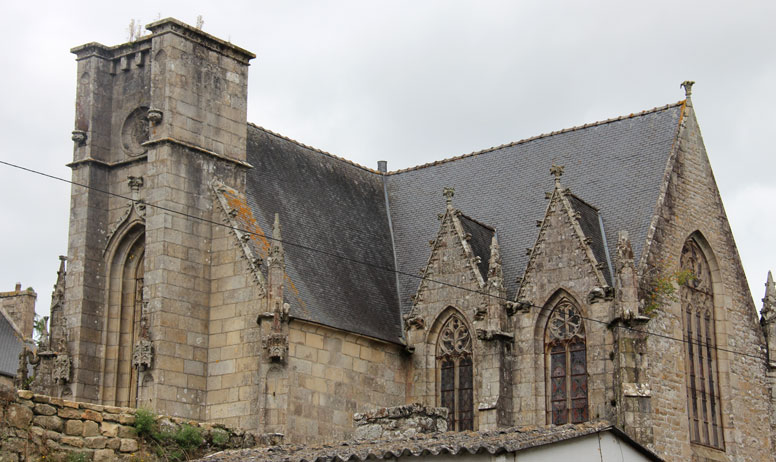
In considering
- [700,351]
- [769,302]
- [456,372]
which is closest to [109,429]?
[456,372]

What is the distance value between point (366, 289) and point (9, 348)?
2713cm

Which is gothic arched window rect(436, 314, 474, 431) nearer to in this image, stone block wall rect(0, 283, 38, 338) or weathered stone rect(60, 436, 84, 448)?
weathered stone rect(60, 436, 84, 448)

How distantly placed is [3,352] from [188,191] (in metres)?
27.2

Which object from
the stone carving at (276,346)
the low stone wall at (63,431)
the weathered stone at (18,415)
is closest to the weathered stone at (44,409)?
the low stone wall at (63,431)

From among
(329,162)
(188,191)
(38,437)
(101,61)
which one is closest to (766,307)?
(329,162)

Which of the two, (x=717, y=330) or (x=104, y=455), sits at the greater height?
(x=717, y=330)

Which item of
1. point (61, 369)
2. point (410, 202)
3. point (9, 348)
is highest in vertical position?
point (410, 202)

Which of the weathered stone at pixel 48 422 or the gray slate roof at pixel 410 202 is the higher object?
the gray slate roof at pixel 410 202

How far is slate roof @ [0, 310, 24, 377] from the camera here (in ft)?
173

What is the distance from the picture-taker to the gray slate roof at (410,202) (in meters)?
30.2

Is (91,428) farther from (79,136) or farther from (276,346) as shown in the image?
(79,136)

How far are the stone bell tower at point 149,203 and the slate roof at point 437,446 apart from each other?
984cm

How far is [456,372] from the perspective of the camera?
3080cm

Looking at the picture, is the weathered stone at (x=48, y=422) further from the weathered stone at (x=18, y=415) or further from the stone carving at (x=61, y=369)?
the stone carving at (x=61, y=369)
